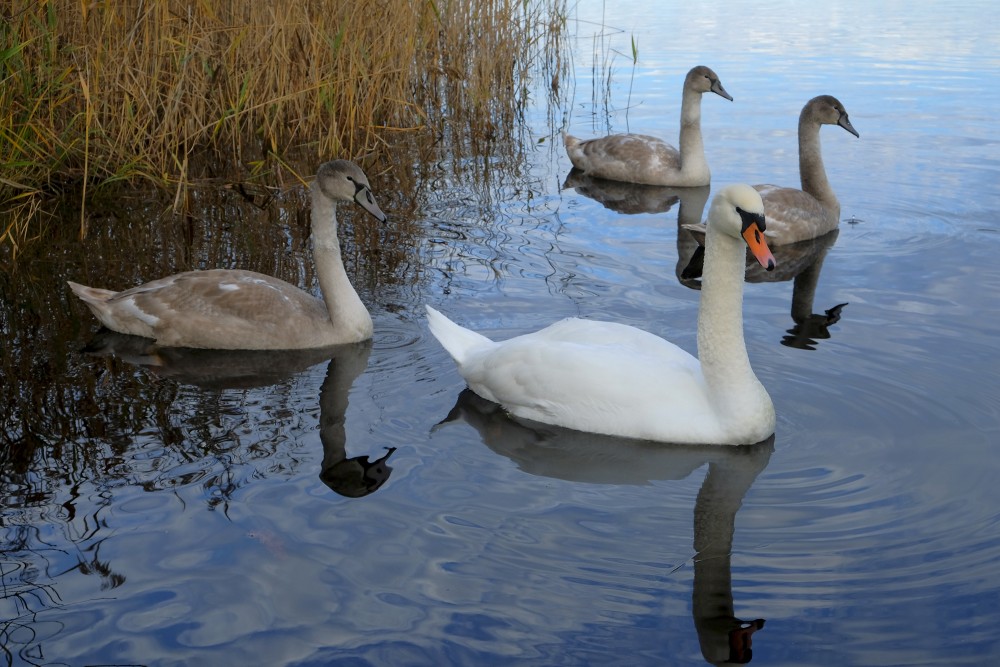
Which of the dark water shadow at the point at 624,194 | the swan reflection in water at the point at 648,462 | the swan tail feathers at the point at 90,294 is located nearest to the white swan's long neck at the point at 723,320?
the swan reflection in water at the point at 648,462

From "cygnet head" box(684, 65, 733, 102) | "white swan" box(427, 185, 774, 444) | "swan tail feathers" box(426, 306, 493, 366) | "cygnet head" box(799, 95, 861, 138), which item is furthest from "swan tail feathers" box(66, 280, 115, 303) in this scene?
"cygnet head" box(684, 65, 733, 102)

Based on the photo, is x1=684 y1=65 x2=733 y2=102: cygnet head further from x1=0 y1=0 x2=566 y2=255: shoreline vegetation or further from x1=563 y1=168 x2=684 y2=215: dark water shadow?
x1=0 y1=0 x2=566 y2=255: shoreline vegetation

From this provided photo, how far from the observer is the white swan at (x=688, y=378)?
17.9ft

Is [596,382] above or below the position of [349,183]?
below

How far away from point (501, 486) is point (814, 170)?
5.79 metres

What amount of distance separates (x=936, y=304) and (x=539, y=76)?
10.0 meters

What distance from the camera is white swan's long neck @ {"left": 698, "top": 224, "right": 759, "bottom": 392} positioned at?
17.9ft

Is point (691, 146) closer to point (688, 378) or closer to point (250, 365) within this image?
point (250, 365)

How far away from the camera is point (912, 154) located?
11742mm

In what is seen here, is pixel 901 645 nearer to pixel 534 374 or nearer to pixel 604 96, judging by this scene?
pixel 534 374

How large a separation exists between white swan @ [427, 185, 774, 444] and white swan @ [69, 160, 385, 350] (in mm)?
1559

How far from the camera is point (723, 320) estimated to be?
5.54 m

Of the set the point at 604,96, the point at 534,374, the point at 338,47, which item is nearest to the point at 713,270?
the point at 534,374

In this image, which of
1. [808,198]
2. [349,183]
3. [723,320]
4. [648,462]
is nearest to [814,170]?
[808,198]
